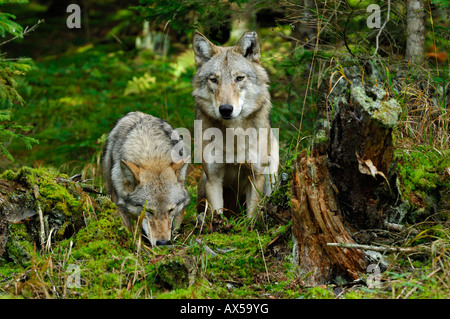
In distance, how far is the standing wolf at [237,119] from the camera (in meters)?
6.18

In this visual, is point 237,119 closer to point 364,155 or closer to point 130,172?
point 130,172

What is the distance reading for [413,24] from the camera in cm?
668

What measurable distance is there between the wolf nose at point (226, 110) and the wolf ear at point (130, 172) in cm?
126

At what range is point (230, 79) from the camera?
239 inches

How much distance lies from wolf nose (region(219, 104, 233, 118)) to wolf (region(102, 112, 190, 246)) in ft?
2.48

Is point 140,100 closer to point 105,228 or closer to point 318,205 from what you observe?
point 105,228

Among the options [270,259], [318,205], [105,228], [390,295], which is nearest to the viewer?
[390,295]

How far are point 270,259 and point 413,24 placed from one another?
429 centimetres

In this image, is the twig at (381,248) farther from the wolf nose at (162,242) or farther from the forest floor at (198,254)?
the wolf nose at (162,242)

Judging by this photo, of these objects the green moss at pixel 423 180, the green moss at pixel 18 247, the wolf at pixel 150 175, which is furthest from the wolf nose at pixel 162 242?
the green moss at pixel 423 180

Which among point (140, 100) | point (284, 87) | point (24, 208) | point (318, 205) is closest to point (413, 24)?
point (284, 87)

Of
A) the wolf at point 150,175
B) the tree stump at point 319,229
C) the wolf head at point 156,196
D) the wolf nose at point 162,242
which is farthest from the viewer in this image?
the wolf at point 150,175

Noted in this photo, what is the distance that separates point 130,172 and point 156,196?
0.42 m

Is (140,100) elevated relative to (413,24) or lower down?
lower down
